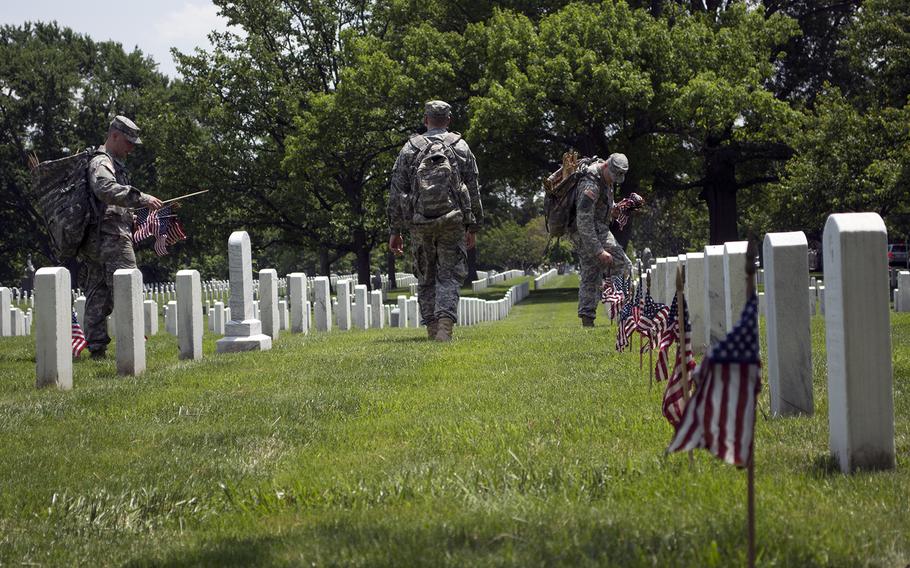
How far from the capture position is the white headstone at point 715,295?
797cm

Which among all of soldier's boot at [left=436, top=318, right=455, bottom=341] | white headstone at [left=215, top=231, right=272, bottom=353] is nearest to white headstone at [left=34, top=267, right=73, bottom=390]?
white headstone at [left=215, top=231, right=272, bottom=353]

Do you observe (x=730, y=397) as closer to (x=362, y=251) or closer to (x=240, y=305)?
(x=240, y=305)

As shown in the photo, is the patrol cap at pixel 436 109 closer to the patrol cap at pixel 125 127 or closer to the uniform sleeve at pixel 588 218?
the uniform sleeve at pixel 588 218

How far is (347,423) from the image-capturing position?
22.5ft

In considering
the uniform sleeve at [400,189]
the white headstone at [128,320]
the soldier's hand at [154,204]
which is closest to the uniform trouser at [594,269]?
the uniform sleeve at [400,189]

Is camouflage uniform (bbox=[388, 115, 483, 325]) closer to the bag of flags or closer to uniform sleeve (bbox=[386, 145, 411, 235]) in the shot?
uniform sleeve (bbox=[386, 145, 411, 235])

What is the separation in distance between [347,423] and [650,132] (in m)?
31.6

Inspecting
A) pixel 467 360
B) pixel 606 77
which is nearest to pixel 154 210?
pixel 467 360

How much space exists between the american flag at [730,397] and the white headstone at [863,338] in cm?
118

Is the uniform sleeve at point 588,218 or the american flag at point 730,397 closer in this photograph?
the american flag at point 730,397

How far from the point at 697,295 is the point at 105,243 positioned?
236 inches

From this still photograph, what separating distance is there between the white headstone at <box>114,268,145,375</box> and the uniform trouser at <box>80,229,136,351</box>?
1.76 m

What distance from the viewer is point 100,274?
11.8 meters

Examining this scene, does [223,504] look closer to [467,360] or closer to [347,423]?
[347,423]
